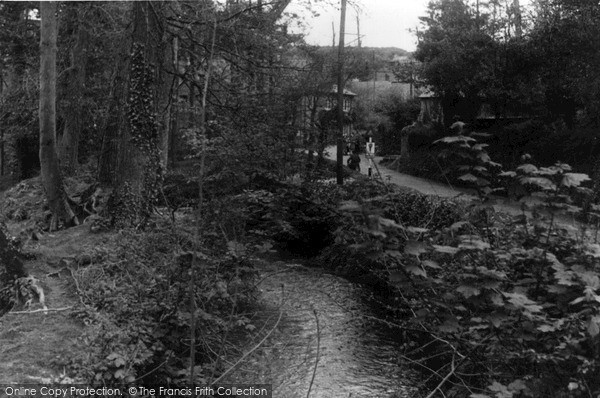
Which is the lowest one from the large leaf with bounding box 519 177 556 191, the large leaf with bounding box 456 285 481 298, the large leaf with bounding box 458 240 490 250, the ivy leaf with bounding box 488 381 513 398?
the ivy leaf with bounding box 488 381 513 398

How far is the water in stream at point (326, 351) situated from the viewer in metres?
7.35

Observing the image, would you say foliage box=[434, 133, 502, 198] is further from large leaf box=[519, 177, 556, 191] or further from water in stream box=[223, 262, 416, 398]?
water in stream box=[223, 262, 416, 398]

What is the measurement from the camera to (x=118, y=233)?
384 inches

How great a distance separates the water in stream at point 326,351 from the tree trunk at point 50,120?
5.07 meters

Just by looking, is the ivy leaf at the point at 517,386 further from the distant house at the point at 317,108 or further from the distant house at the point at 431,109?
the distant house at the point at 431,109

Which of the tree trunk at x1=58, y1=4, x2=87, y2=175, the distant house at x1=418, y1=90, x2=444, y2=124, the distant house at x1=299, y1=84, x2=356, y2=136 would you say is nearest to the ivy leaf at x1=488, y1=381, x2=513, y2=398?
the distant house at x1=299, y1=84, x2=356, y2=136

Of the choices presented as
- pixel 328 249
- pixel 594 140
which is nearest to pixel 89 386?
pixel 328 249

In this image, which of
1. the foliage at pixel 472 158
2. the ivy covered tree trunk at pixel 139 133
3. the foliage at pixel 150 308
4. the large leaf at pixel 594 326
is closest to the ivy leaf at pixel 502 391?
the large leaf at pixel 594 326

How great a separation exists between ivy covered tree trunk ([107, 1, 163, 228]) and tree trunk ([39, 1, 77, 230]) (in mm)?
2803

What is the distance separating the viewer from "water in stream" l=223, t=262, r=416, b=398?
735cm

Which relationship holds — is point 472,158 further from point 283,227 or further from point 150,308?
point 283,227

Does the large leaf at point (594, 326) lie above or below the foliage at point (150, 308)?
above

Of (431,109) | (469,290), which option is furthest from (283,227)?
(431,109)

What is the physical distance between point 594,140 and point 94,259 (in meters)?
16.6
